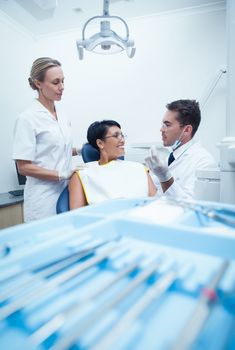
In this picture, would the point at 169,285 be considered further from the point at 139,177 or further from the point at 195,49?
the point at 195,49

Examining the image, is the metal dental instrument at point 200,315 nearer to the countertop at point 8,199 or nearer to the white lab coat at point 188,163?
the white lab coat at point 188,163

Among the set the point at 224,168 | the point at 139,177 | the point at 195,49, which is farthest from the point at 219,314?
the point at 195,49

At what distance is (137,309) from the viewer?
33 cm

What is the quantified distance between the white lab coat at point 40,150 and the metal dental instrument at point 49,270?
1.25m

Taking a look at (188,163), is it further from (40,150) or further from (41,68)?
(41,68)

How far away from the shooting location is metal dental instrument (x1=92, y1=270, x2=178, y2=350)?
282 millimetres

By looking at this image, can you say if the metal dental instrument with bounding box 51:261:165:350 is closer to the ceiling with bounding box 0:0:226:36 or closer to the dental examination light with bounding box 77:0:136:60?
the dental examination light with bounding box 77:0:136:60

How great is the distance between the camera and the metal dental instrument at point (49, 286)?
346mm

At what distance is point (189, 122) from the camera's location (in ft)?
6.47

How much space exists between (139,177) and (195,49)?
61.4 inches

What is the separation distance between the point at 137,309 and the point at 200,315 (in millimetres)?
73

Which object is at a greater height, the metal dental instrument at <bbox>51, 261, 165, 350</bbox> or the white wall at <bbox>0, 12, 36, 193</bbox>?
the white wall at <bbox>0, 12, 36, 193</bbox>

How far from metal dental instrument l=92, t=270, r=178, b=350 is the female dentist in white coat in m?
1.29

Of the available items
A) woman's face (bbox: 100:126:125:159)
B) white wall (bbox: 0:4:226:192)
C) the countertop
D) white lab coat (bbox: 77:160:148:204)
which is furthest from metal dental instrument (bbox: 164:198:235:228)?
white wall (bbox: 0:4:226:192)
